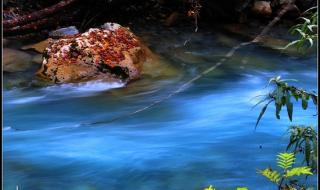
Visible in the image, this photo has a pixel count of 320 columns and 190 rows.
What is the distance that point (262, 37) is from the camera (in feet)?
30.5

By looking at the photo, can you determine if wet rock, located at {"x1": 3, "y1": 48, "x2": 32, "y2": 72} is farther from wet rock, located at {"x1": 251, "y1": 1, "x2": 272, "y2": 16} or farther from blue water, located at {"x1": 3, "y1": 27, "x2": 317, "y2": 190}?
wet rock, located at {"x1": 251, "y1": 1, "x2": 272, "y2": 16}

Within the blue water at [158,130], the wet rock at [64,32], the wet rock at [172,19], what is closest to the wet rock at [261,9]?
the wet rock at [172,19]

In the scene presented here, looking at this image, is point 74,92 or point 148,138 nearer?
point 148,138

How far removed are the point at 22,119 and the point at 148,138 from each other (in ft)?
5.74

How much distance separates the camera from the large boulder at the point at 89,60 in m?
6.97

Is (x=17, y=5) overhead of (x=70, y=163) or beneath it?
overhead

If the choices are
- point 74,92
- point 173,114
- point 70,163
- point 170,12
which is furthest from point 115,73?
point 170,12

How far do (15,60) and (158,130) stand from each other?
3237mm

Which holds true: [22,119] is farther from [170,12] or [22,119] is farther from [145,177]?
[170,12]

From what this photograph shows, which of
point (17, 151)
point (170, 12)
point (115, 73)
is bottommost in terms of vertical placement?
point (17, 151)

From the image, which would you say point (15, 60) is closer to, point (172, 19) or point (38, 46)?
point (38, 46)

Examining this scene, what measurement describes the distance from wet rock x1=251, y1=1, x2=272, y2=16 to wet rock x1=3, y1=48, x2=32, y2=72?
479cm

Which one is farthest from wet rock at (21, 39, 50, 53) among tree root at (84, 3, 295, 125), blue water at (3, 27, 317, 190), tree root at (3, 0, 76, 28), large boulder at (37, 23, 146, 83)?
tree root at (84, 3, 295, 125)

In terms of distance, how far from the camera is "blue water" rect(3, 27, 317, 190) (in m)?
4.41
